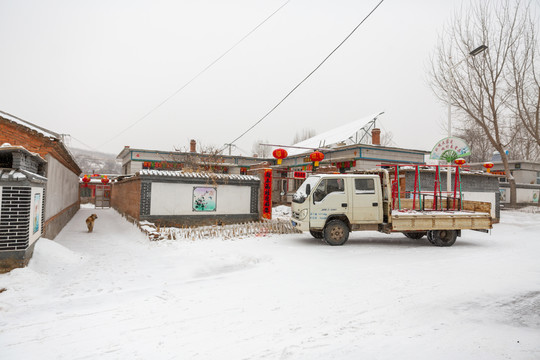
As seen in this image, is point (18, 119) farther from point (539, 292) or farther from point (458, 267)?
point (539, 292)

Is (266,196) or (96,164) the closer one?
(266,196)

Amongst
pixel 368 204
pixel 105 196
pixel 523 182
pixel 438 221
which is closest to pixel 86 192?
pixel 105 196

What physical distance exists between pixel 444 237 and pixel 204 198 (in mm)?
9919

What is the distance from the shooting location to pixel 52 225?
10.8 m

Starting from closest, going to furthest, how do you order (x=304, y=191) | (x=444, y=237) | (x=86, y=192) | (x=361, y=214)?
(x=361, y=214), (x=444, y=237), (x=304, y=191), (x=86, y=192)

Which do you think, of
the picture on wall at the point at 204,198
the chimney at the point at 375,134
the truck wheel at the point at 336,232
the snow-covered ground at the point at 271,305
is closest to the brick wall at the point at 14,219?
the snow-covered ground at the point at 271,305

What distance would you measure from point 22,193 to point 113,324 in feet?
12.1

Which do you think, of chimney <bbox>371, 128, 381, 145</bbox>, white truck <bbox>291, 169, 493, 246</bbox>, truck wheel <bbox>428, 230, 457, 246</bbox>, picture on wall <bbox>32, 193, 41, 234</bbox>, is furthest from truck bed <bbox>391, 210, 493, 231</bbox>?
chimney <bbox>371, 128, 381, 145</bbox>

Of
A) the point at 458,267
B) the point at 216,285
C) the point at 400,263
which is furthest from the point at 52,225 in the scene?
the point at 458,267

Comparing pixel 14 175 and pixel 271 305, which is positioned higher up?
pixel 14 175

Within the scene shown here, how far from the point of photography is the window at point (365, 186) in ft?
33.0

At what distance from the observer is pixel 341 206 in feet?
32.7

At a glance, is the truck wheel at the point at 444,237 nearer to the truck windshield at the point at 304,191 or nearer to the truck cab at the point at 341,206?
the truck cab at the point at 341,206

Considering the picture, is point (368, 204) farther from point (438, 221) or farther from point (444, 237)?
point (444, 237)
